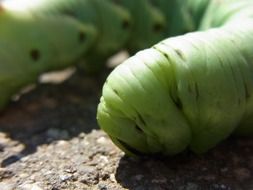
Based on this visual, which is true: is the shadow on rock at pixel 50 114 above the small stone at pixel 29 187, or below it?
above

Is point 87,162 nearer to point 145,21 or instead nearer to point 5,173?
point 5,173

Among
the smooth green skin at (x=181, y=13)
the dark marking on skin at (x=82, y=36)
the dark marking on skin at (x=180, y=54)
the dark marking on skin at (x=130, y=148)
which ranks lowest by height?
the dark marking on skin at (x=130, y=148)

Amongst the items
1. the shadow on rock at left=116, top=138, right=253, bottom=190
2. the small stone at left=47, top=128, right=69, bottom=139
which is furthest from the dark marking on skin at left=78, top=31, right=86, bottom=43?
the shadow on rock at left=116, top=138, right=253, bottom=190

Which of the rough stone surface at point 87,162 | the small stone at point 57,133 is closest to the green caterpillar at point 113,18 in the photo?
the rough stone surface at point 87,162

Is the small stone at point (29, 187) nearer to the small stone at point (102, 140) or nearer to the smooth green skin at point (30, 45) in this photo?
the small stone at point (102, 140)

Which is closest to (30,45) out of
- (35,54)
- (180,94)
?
(35,54)

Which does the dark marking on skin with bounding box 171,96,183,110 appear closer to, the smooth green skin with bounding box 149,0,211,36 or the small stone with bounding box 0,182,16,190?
the small stone with bounding box 0,182,16,190
